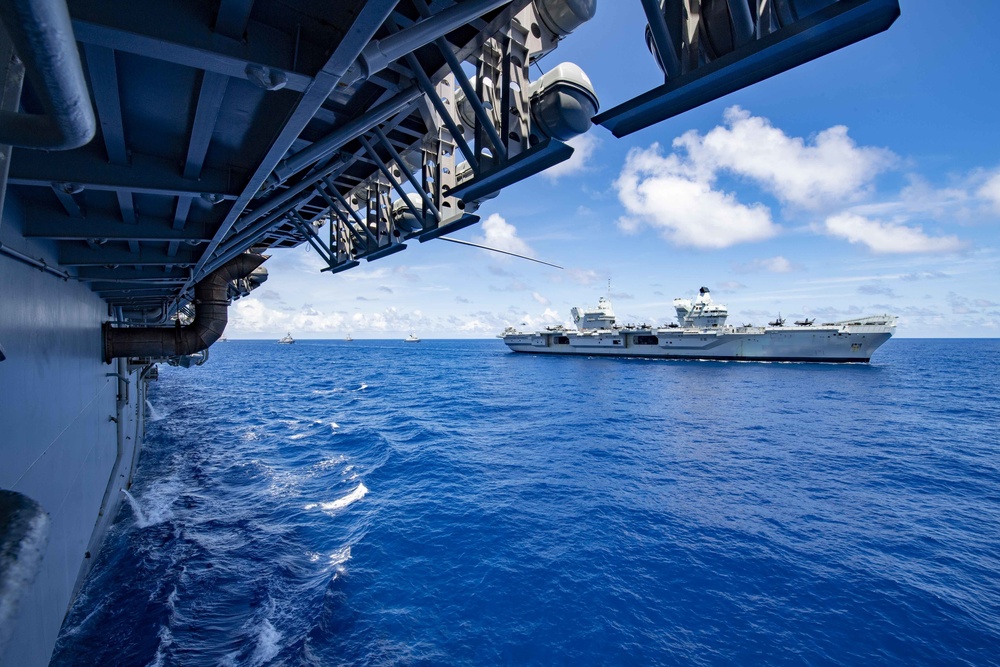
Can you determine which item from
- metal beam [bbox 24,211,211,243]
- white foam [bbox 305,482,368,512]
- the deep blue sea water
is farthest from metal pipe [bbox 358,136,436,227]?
white foam [bbox 305,482,368,512]

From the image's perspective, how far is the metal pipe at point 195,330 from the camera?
1187cm

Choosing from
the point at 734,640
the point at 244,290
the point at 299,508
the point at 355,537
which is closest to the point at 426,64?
the point at 734,640

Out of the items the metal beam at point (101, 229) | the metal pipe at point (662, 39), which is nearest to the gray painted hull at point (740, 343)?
the metal pipe at point (662, 39)

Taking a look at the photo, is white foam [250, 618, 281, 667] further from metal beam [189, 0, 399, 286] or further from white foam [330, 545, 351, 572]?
metal beam [189, 0, 399, 286]

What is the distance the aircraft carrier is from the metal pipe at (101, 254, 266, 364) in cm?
289

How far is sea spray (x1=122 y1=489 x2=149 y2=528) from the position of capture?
12.5 meters

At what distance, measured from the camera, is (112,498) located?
12328 millimetres

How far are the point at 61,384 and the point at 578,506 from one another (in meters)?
13.5

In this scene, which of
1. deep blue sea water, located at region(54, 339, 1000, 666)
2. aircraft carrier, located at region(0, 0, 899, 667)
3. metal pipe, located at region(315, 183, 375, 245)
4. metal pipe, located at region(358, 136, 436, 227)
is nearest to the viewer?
aircraft carrier, located at region(0, 0, 899, 667)

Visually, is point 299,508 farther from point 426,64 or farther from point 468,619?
point 426,64

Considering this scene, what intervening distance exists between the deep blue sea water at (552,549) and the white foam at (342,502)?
0.14m

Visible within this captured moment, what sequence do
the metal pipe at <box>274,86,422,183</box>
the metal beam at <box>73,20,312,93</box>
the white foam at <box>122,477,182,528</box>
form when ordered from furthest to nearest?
the white foam at <box>122,477,182,528</box>
the metal pipe at <box>274,86,422,183</box>
the metal beam at <box>73,20,312,93</box>

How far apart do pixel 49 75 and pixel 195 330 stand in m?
13.4


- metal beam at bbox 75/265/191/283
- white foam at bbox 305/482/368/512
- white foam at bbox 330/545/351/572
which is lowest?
white foam at bbox 330/545/351/572
